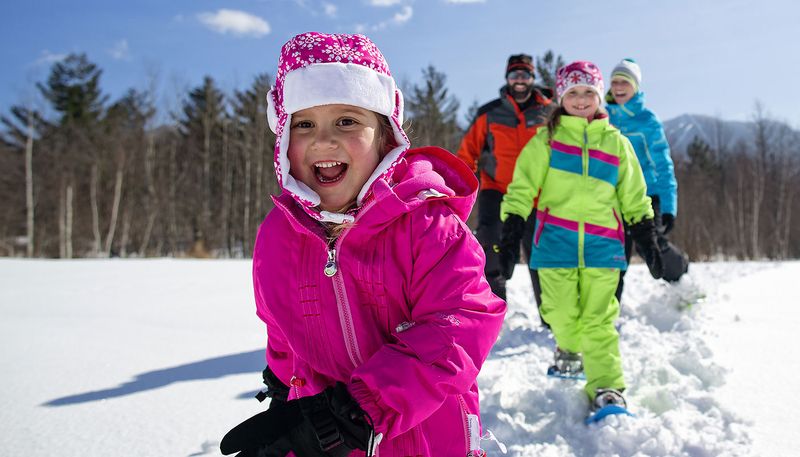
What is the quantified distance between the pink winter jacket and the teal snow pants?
5.30ft

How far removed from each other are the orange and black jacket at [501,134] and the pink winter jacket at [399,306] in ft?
10.9

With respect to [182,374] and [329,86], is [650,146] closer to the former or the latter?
[329,86]

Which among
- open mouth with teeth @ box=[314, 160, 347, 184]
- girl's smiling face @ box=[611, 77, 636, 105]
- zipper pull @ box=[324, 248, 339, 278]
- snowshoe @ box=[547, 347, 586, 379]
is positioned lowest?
snowshoe @ box=[547, 347, 586, 379]

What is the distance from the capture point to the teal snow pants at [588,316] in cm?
272

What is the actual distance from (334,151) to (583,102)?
92.0 inches

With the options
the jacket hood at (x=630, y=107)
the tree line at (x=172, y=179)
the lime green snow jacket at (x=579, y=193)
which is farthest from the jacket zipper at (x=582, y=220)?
the tree line at (x=172, y=179)

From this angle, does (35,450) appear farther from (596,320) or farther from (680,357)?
(680,357)

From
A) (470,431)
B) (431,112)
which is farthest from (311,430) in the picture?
(431,112)

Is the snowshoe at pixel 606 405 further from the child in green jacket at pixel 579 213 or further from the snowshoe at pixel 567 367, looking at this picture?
the snowshoe at pixel 567 367

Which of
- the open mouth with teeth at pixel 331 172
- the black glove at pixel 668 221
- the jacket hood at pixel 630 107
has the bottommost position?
the black glove at pixel 668 221

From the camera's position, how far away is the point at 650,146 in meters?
4.45

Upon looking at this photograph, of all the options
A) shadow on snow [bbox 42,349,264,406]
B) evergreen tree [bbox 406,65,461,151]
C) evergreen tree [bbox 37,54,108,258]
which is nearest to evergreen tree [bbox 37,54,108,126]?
evergreen tree [bbox 37,54,108,258]

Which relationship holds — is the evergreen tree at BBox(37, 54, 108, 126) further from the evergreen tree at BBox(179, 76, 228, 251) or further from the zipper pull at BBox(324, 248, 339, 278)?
the zipper pull at BBox(324, 248, 339, 278)

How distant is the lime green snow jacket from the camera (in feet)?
9.64
